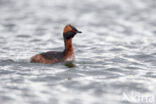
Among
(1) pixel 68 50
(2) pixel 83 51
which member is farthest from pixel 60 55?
(2) pixel 83 51

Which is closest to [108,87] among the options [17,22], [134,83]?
[134,83]

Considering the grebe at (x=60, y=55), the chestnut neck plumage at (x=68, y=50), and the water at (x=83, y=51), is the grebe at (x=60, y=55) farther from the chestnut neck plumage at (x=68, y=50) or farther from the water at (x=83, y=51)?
the water at (x=83, y=51)

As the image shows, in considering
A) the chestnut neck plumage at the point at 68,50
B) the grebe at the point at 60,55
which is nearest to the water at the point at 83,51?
the grebe at the point at 60,55

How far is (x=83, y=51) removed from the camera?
16.3 metres

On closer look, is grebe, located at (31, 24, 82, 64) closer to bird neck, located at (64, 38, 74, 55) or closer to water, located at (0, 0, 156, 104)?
bird neck, located at (64, 38, 74, 55)

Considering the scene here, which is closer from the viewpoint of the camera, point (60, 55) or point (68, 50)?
point (60, 55)

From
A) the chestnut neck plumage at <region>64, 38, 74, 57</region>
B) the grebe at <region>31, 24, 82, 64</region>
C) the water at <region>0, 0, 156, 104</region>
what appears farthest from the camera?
the chestnut neck plumage at <region>64, 38, 74, 57</region>

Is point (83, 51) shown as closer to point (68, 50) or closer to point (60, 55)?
point (68, 50)

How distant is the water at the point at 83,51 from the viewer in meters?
11.1

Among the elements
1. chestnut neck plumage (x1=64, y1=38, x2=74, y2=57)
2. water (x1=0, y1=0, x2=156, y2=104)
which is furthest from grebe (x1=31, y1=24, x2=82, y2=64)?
water (x1=0, y1=0, x2=156, y2=104)

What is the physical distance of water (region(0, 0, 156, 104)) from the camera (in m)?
11.1

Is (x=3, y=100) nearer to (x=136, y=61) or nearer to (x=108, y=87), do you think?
(x=108, y=87)

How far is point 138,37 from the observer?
18.5 meters

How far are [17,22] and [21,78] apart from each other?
960 centimetres
